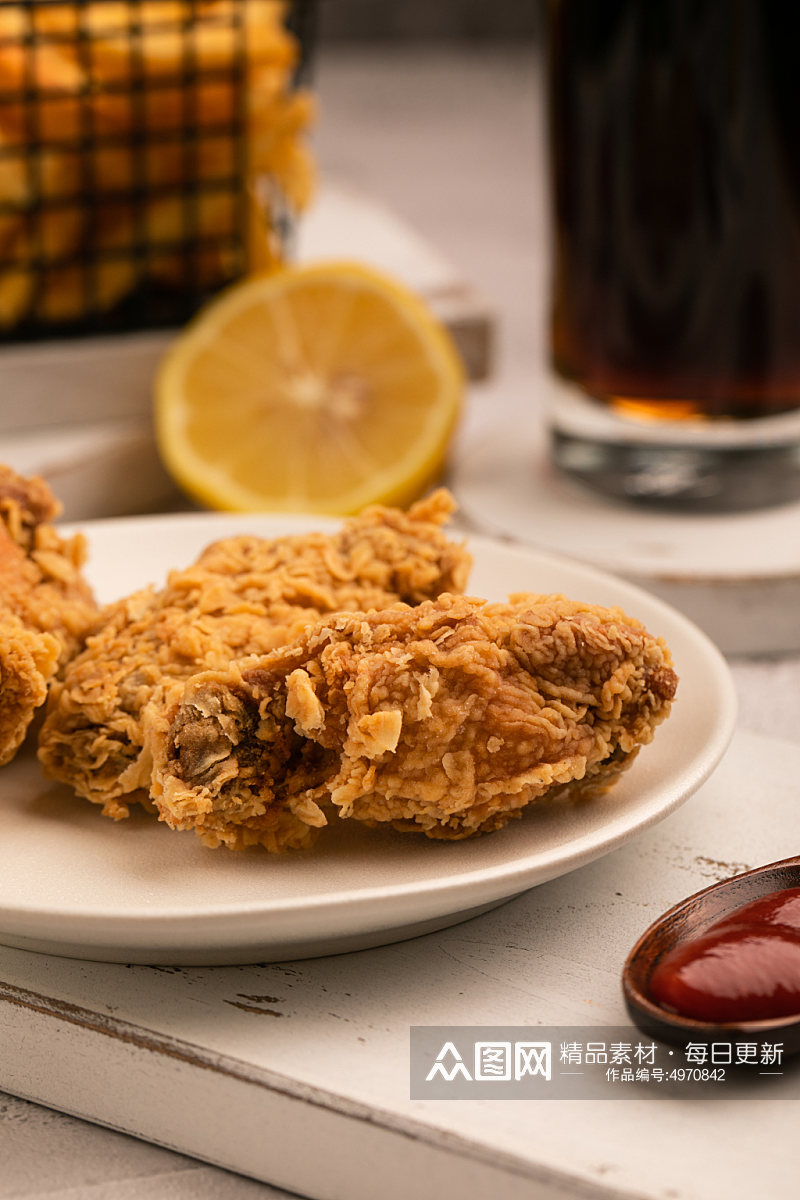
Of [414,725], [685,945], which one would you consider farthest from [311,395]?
[685,945]

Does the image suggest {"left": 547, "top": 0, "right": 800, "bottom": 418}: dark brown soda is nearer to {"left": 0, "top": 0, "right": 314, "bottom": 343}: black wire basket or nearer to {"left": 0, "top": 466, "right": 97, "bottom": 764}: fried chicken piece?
{"left": 0, "top": 0, "right": 314, "bottom": 343}: black wire basket

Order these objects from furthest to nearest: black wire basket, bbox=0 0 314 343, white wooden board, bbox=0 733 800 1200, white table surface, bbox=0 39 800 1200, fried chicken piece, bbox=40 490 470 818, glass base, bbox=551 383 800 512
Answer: black wire basket, bbox=0 0 314 343, glass base, bbox=551 383 800 512, fried chicken piece, bbox=40 490 470 818, white table surface, bbox=0 39 800 1200, white wooden board, bbox=0 733 800 1200

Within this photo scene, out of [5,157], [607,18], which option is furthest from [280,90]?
[607,18]

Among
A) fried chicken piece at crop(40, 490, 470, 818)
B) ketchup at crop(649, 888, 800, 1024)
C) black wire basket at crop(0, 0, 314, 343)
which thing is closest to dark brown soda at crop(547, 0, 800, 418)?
black wire basket at crop(0, 0, 314, 343)

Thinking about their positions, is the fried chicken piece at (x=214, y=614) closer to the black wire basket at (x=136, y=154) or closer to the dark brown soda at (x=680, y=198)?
the dark brown soda at (x=680, y=198)

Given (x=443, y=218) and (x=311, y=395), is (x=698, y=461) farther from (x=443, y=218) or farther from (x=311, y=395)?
(x=443, y=218)

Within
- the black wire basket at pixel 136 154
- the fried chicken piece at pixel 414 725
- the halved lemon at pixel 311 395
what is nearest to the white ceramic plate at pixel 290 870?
the fried chicken piece at pixel 414 725

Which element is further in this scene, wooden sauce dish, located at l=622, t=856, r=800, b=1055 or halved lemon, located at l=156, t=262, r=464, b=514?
halved lemon, located at l=156, t=262, r=464, b=514
